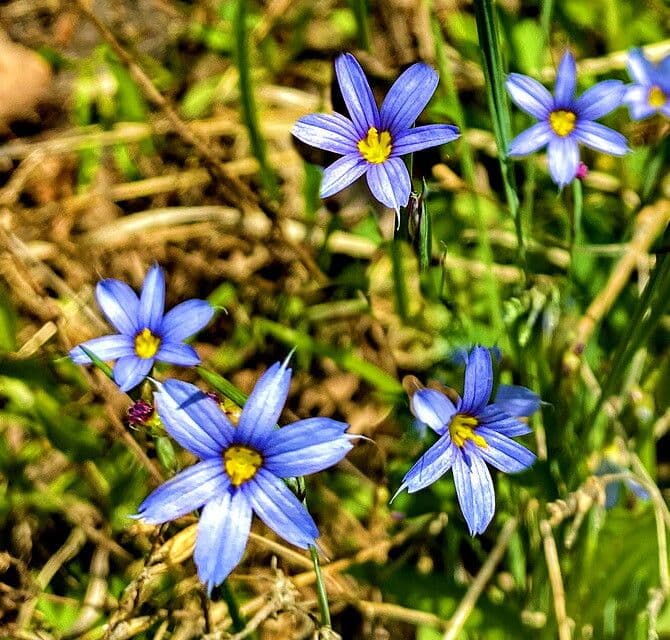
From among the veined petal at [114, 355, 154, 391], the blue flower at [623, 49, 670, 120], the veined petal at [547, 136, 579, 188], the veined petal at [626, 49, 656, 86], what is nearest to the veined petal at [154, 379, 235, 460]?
the veined petal at [114, 355, 154, 391]

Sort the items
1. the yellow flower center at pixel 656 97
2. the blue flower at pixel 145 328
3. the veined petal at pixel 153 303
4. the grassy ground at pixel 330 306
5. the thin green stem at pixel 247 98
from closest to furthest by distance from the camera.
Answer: the blue flower at pixel 145 328
the veined petal at pixel 153 303
the grassy ground at pixel 330 306
the thin green stem at pixel 247 98
the yellow flower center at pixel 656 97

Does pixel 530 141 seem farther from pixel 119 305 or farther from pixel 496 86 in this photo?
pixel 119 305

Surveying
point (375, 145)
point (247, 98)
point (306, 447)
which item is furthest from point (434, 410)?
point (247, 98)

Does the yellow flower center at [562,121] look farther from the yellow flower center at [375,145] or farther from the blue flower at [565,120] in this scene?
the yellow flower center at [375,145]

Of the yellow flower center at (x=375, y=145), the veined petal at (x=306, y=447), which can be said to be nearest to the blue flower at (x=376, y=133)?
the yellow flower center at (x=375, y=145)

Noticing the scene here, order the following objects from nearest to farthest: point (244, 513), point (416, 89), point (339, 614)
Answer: point (244, 513) < point (416, 89) < point (339, 614)

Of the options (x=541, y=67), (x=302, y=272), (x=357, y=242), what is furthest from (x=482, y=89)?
(x=302, y=272)

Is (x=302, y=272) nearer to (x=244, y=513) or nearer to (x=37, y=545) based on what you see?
(x=37, y=545)

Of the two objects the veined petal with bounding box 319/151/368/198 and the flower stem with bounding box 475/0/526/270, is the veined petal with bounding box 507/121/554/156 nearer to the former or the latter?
the flower stem with bounding box 475/0/526/270
